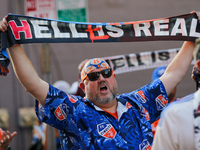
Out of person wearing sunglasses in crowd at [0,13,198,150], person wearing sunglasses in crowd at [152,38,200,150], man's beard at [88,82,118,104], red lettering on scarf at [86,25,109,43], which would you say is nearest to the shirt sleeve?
person wearing sunglasses in crowd at [0,13,198,150]

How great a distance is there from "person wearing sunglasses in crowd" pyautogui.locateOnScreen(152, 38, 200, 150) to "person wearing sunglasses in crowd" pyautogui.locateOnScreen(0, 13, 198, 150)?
112 centimetres

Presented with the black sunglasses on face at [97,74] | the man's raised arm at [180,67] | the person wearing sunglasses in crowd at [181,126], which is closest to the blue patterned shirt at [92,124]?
the black sunglasses on face at [97,74]

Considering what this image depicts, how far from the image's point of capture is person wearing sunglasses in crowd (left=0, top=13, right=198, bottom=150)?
2.94m

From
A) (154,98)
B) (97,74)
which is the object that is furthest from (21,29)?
(154,98)

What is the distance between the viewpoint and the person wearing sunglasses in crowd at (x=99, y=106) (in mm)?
2943

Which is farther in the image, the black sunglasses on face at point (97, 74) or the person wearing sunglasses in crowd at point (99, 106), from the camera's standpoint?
the black sunglasses on face at point (97, 74)

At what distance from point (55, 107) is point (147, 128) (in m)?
0.95

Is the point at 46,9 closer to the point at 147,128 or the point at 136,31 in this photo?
the point at 136,31

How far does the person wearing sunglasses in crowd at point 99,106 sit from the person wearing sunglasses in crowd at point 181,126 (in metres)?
1.12

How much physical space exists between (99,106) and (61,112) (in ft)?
1.57

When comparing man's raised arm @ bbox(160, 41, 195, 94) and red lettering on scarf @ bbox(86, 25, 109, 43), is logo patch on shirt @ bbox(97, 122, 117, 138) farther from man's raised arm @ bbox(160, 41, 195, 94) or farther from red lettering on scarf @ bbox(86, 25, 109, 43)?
red lettering on scarf @ bbox(86, 25, 109, 43)

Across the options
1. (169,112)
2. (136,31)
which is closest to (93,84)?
(136,31)

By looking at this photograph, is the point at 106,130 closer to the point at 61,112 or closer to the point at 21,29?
the point at 61,112

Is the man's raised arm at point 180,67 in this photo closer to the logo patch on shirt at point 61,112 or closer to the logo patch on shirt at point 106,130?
the logo patch on shirt at point 106,130
